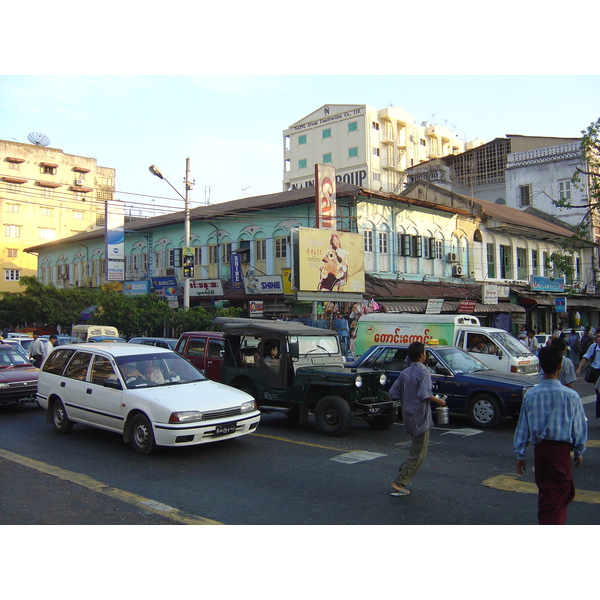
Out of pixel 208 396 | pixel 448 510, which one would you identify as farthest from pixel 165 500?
pixel 448 510

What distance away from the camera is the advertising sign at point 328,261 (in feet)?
74.9

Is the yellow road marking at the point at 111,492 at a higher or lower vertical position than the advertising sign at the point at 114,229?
lower

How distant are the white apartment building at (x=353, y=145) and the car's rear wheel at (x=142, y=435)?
2070 inches

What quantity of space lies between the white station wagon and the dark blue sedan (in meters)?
4.21

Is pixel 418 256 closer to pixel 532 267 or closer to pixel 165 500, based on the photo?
pixel 532 267

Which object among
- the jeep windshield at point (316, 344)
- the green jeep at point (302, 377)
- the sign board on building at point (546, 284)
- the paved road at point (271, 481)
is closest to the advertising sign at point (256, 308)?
the green jeep at point (302, 377)

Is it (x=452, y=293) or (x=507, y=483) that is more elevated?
(x=452, y=293)

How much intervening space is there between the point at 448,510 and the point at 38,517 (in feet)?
14.0

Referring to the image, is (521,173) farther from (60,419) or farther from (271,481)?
(271,481)

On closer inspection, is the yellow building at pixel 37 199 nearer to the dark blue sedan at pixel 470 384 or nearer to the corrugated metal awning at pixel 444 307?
the corrugated metal awning at pixel 444 307

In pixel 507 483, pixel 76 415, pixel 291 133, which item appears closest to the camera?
pixel 507 483

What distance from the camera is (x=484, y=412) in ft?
36.4

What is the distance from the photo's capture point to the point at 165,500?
6520mm

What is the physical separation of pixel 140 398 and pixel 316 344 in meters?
3.91
